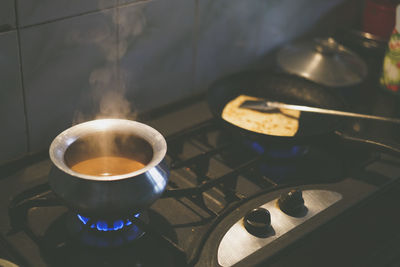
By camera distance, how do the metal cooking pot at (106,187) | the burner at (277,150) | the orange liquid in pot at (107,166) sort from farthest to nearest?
the burner at (277,150)
the orange liquid in pot at (107,166)
the metal cooking pot at (106,187)

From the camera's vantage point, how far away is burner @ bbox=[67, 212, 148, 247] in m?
0.82

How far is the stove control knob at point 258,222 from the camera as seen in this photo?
2.85 ft

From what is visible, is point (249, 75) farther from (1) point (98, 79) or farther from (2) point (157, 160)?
(2) point (157, 160)

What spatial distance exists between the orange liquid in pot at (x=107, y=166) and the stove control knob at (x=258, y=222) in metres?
0.20

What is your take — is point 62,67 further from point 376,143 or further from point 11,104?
point 376,143

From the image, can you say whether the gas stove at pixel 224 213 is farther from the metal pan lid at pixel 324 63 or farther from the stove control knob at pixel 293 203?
the metal pan lid at pixel 324 63

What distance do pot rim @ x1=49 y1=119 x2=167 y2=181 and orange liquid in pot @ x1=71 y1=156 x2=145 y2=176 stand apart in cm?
4

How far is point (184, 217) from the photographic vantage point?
93 centimetres

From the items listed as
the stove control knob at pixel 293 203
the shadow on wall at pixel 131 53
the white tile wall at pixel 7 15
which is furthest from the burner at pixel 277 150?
the white tile wall at pixel 7 15

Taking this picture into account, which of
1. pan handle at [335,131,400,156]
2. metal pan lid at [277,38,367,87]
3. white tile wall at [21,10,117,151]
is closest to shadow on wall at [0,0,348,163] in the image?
white tile wall at [21,10,117,151]

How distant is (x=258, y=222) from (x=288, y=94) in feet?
1.50

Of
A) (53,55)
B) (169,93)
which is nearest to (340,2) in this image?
(169,93)

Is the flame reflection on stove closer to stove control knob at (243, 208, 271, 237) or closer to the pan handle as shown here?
stove control knob at (243, 208, 271, 237)

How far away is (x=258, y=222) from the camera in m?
0.87
